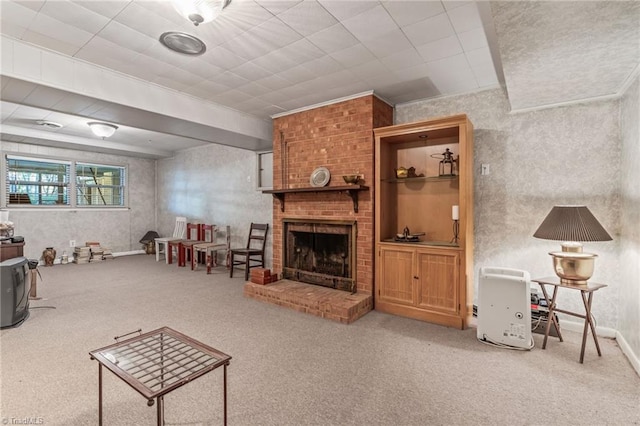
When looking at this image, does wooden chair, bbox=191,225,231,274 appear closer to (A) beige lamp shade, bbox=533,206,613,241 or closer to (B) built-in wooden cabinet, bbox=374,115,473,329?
(B) built-in wooden cabinet, bbox=374,115,473,329

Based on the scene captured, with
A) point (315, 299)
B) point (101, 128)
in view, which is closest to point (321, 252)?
point (315, 299)

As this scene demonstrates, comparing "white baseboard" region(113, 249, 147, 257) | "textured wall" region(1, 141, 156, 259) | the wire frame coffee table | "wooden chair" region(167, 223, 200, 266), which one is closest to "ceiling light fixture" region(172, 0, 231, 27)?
the wire frame coffee table

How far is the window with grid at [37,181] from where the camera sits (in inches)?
251

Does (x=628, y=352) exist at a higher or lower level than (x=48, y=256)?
lower

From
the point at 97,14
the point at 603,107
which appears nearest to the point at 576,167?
the point at 603,107

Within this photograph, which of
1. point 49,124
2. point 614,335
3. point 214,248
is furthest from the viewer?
point 214,248

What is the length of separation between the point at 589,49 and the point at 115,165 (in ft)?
29.6

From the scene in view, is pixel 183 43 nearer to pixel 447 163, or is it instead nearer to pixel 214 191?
pixel 447 163

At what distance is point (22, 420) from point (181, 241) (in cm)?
509

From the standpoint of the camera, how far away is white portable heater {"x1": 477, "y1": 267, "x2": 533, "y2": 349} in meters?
2.76

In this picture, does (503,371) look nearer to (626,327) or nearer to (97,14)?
(626,327)

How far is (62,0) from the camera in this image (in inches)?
84.3

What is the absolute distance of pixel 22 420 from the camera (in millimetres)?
1852

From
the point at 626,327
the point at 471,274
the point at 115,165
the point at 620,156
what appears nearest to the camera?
A: the point at 626,327
